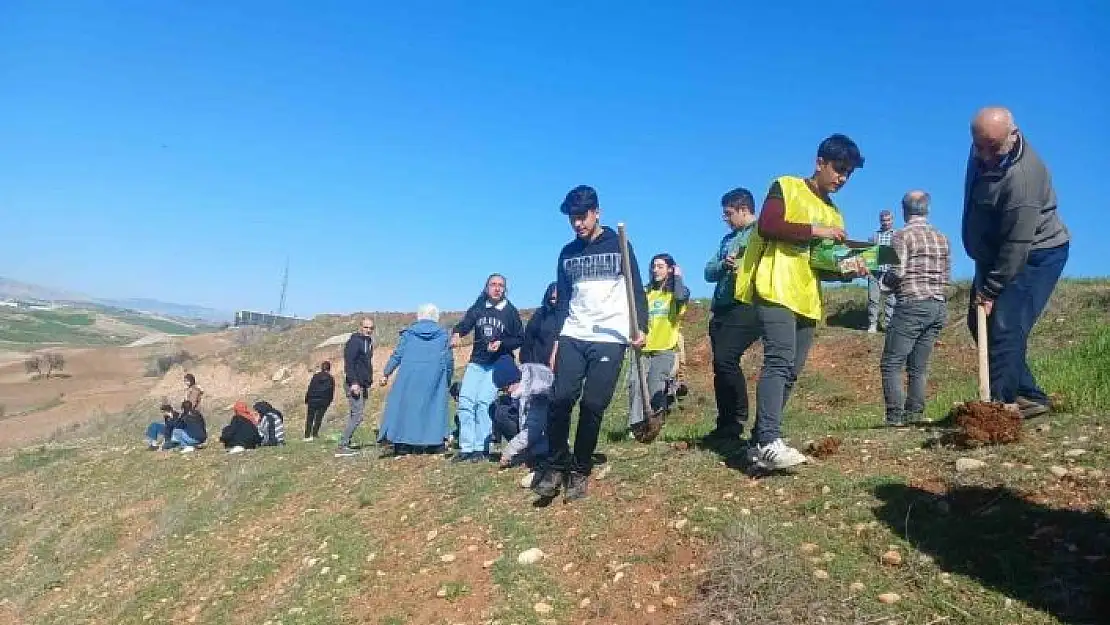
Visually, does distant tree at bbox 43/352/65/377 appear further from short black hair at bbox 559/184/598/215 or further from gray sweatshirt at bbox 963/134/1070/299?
gray sweatshirt at bbox 963/134/1070/299

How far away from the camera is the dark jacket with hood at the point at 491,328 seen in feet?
25.3

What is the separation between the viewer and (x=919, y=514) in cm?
389

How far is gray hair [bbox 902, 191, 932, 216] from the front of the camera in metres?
6.27

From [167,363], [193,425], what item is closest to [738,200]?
[193,425]

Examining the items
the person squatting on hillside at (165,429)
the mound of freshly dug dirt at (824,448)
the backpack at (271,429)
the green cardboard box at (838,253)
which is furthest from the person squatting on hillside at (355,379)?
the green cardboard box at (838,253)

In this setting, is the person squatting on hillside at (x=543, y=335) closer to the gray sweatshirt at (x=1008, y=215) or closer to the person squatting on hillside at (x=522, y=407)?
the person squatting on hillside at (x=522, y=407)

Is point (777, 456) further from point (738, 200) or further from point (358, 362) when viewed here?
point (358, 362)

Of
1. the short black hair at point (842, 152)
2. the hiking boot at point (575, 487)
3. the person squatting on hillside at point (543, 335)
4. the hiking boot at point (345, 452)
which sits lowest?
the hiking boot at point (345, 452)

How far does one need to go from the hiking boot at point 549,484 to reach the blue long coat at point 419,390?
3722 millimetres

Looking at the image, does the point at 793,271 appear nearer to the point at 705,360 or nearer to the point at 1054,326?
the point at 1054,326

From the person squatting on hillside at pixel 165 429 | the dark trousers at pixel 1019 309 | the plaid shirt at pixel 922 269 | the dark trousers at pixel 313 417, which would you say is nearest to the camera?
the dark trousers at pixel 1019 309

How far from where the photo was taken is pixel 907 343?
6.10 meters

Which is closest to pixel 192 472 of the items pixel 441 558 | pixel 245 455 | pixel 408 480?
pixel 245 455

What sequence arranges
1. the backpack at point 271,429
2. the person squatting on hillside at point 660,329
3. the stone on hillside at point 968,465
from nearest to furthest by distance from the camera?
1. the stone on hillside at point 968,465
2. the person squatting on hillside at point 660,329
3. the backpack at point 271,429
